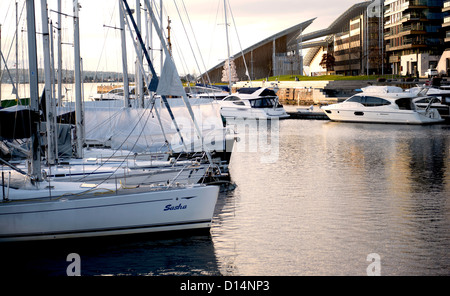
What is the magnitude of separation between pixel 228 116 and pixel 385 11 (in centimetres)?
7608

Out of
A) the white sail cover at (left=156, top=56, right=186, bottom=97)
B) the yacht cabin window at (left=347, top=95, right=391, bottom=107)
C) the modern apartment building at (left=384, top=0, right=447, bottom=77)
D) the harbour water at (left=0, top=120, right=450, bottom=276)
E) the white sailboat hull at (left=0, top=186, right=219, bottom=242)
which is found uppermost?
the modern apartment building at (left=384, top=0, right=447, bottom=77)

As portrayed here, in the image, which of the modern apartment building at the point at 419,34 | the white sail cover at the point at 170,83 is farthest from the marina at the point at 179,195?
the modern apartment building at the point at 419,34

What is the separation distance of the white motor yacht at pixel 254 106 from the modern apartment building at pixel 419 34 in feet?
180

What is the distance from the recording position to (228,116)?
67.4m

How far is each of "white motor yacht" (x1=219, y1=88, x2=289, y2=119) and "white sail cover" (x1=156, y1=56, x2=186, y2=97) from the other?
1839 inches

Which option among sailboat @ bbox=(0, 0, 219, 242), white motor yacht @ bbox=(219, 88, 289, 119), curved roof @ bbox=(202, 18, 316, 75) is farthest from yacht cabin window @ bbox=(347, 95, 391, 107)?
curved roof @ bbox=(202, 18, 316, 75)

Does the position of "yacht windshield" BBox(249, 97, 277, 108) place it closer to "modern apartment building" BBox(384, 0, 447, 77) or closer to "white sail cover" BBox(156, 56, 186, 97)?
"white sail cover" BBox(156, 56, 186, 97)

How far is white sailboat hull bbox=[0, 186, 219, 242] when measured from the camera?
16.5m

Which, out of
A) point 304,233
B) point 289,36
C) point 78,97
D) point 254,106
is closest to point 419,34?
point 289,36

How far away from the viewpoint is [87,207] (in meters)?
16.8

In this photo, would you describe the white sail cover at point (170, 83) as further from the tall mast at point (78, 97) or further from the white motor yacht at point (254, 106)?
the white motor yacht at point (254, 106)

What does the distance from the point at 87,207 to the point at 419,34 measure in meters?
110

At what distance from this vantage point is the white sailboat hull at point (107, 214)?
16.5 meters
